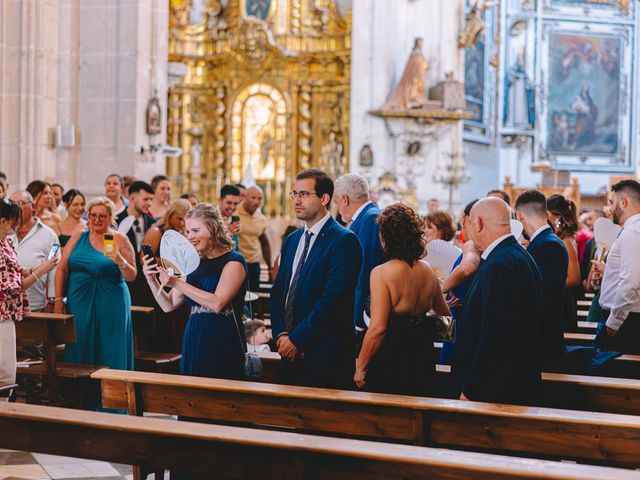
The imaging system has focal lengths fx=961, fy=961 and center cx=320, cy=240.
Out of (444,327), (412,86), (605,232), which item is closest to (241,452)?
(444,327)

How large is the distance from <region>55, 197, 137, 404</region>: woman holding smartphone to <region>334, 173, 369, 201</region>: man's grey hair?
180 centimetres

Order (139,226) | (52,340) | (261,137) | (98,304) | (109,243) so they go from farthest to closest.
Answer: (261,137), (139,226), (98,304), (109,243), (52,340)

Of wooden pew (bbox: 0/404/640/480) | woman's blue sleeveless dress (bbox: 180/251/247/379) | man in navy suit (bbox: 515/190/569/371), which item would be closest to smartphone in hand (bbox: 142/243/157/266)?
woman's blue sleeveless dress (bbox: 180/251/247/379)

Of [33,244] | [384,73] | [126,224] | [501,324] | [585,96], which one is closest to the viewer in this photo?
[501,324]

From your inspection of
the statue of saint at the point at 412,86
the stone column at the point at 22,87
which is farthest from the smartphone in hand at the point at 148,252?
the statue of saint at the point at 412,86

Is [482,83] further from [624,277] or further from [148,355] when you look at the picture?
[624,277]

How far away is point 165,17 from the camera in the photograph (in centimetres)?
1395

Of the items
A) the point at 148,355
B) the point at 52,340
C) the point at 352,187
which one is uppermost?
the point at 352,187

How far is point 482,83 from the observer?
78.1 feet

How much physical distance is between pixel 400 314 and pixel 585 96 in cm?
2225

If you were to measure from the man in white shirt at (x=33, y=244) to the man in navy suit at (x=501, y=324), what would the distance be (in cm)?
399

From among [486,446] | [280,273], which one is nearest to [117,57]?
[280,273]

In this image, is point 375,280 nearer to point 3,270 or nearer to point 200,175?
point 3,270

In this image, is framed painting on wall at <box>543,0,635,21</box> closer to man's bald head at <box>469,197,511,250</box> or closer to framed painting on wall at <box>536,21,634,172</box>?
framed painting on wall at <box>536,21,634,172</box>
